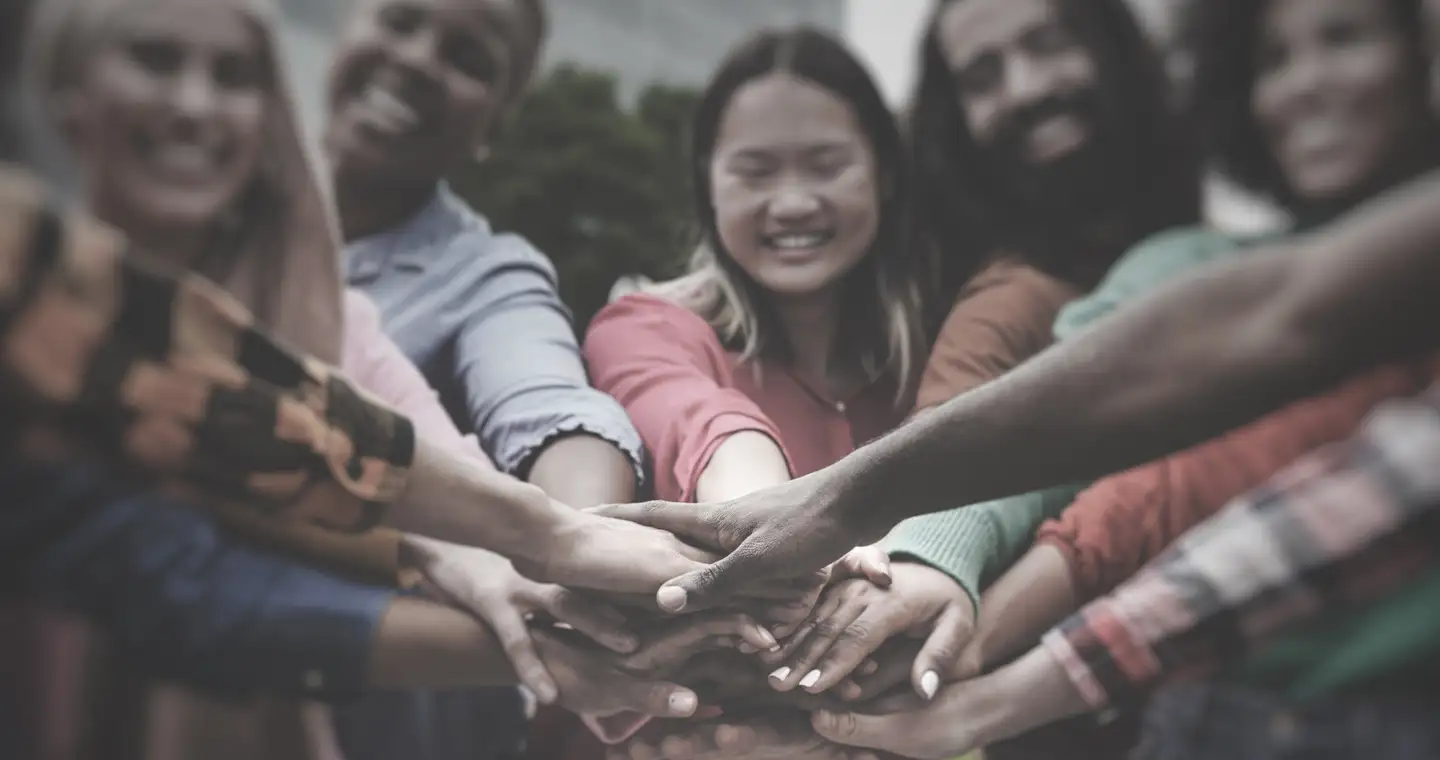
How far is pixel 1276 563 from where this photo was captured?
73 centimetres

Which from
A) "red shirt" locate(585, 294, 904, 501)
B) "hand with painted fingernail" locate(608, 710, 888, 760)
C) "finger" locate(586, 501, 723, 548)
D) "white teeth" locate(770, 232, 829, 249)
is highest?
"white teeth" locate(770, 232, 829, 249)

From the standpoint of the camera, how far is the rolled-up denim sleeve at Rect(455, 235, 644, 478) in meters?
0.92

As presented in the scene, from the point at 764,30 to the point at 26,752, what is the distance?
775 millimetres

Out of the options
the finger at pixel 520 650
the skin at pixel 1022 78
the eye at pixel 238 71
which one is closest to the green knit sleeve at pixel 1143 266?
the skin at pixel 1022 78

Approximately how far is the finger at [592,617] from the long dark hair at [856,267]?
260 millimetres

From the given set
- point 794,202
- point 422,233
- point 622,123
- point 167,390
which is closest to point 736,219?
point 794,202

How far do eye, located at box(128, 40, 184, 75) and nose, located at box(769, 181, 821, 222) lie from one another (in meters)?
0.47

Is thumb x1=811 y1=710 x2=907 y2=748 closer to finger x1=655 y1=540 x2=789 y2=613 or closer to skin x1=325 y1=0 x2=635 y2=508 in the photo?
finger x1=655 y1=540 x2=789 y2=613

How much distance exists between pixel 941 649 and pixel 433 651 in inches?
15.3

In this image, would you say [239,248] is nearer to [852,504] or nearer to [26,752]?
[26,752]

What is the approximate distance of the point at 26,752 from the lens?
0.67m

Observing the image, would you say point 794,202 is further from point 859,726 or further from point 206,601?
point 206,601

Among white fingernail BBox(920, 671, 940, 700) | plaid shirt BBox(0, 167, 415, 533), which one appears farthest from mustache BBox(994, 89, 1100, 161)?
plaid shirt BBox(0, 167, 415, 533)

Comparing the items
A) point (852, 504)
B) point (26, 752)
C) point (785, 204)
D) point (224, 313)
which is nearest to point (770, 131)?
point (785, 204)
